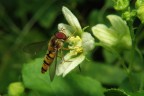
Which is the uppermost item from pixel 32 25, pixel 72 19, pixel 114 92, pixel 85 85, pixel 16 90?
pixel 32 25

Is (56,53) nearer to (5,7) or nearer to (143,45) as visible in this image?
(143,45)

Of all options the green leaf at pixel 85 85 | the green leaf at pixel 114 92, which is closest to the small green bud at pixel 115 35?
the green leaf at pixel 85 85

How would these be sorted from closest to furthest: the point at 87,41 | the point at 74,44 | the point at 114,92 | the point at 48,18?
the point at 114,92 < the point at 87,41 < the point at 74,44 < the point at 48,18

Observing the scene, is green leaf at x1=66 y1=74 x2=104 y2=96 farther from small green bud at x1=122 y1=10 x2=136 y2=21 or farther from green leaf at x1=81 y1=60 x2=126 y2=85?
green leaf at x1=81 y1=60 x2=126 y2=85

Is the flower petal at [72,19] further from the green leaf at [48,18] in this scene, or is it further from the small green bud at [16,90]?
the green leaf at [48,18]

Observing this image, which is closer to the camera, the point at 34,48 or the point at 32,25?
the point at 34,48

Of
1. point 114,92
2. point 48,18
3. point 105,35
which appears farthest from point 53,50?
point 48,18

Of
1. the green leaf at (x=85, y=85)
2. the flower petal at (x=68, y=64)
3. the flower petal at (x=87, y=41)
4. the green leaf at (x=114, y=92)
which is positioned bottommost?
the green leaf at (x=114, y=92)

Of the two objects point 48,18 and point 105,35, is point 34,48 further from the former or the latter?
point 48,18
